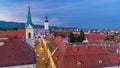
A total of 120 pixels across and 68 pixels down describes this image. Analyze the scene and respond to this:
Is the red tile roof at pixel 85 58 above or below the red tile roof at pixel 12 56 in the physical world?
below

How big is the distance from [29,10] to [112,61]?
31046 millimetres

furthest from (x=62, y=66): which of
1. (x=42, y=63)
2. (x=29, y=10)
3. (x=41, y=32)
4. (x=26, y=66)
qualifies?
(x=41, y=32)

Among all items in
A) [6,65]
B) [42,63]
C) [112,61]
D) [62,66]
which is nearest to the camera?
[6,65]

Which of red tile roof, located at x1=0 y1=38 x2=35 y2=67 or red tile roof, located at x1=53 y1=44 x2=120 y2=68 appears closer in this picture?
red tile roof, located at x1=0 y1=38 x2=35 y2=67

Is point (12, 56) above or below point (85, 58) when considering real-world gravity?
above

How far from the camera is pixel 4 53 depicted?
98.3 feet

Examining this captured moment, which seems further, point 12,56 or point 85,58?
point 85,58

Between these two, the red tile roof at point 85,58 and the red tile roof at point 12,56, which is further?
the red tile roof at point 85,58

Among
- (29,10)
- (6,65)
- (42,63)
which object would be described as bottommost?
(42,63)

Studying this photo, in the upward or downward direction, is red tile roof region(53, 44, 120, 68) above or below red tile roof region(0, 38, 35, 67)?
below

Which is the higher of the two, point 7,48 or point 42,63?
point 7,48

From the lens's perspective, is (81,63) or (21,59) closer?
(21,59)

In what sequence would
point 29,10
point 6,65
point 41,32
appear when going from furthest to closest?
point 41,32 < point 29,10 < point 6,65

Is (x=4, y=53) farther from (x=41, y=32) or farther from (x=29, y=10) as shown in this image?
(x=41, y=32)
